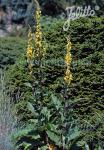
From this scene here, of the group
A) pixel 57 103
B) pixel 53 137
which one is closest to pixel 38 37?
pixel 57 103

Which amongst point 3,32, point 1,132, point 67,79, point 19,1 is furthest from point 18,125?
point 19,1

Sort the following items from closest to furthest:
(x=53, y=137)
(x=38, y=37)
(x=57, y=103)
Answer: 1. (x=38, y=37)
2. (x=53, y=137)
3. (x=57, y=103)

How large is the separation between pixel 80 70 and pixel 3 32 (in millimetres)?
12972

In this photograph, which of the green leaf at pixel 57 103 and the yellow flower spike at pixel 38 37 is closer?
the yellow flower spike at pixel 38 37

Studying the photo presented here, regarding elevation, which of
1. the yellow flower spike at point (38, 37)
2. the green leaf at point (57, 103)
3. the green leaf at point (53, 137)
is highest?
the yellow flower spike at point (38, 37)

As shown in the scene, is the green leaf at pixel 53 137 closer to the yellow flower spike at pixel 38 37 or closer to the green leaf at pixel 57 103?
the green leaf at pixel 57 103

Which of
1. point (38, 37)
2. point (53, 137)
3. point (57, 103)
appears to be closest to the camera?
point (38, 37)

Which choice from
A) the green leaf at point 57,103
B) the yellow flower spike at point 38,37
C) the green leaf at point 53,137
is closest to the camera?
the yellow flower spike at point 38,37

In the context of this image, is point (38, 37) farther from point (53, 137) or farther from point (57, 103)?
point (53, 137)

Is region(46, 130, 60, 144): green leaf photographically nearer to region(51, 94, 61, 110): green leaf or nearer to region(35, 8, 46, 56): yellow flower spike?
region(51, 94, 61, 110): green leaf

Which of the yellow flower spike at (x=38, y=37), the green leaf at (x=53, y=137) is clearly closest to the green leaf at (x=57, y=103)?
the green leaf at (x=53, y=137)

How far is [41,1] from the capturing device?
18.9m

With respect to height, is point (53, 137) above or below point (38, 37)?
below

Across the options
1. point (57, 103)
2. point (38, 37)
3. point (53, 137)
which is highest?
point (38, 37)
